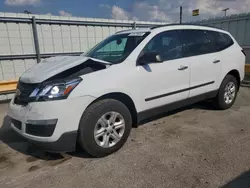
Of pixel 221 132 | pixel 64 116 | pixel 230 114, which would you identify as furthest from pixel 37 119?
pixel 230 114

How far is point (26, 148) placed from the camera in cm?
334

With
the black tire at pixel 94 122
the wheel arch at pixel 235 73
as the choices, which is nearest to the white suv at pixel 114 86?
the black tire at pixel 94 122

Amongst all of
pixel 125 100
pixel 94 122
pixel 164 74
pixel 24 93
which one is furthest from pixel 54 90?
pixel 164 74

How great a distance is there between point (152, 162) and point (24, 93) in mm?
1907

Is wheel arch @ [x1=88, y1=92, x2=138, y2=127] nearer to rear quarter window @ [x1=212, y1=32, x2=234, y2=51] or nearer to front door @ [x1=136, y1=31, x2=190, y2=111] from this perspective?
front door @ [x1=136, y1=31, x2=190, y2=111]

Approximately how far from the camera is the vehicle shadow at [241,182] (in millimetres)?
2281

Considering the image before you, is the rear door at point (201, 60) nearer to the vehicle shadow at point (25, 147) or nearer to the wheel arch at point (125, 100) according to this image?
the vehicle shadow at point (25, 147)

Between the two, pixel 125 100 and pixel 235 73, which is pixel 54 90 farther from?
pixel 235 73

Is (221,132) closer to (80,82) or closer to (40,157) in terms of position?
(80,82)

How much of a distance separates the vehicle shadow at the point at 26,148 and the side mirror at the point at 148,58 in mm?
1593

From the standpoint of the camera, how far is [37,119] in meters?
2.53

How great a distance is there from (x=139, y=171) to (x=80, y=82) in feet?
4.31

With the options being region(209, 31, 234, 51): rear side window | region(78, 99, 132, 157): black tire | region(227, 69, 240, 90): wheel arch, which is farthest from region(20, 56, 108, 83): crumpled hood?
region(227, 69, 240, 90): wheel arch

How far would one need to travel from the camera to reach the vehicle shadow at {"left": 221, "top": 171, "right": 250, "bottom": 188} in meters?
2.28
